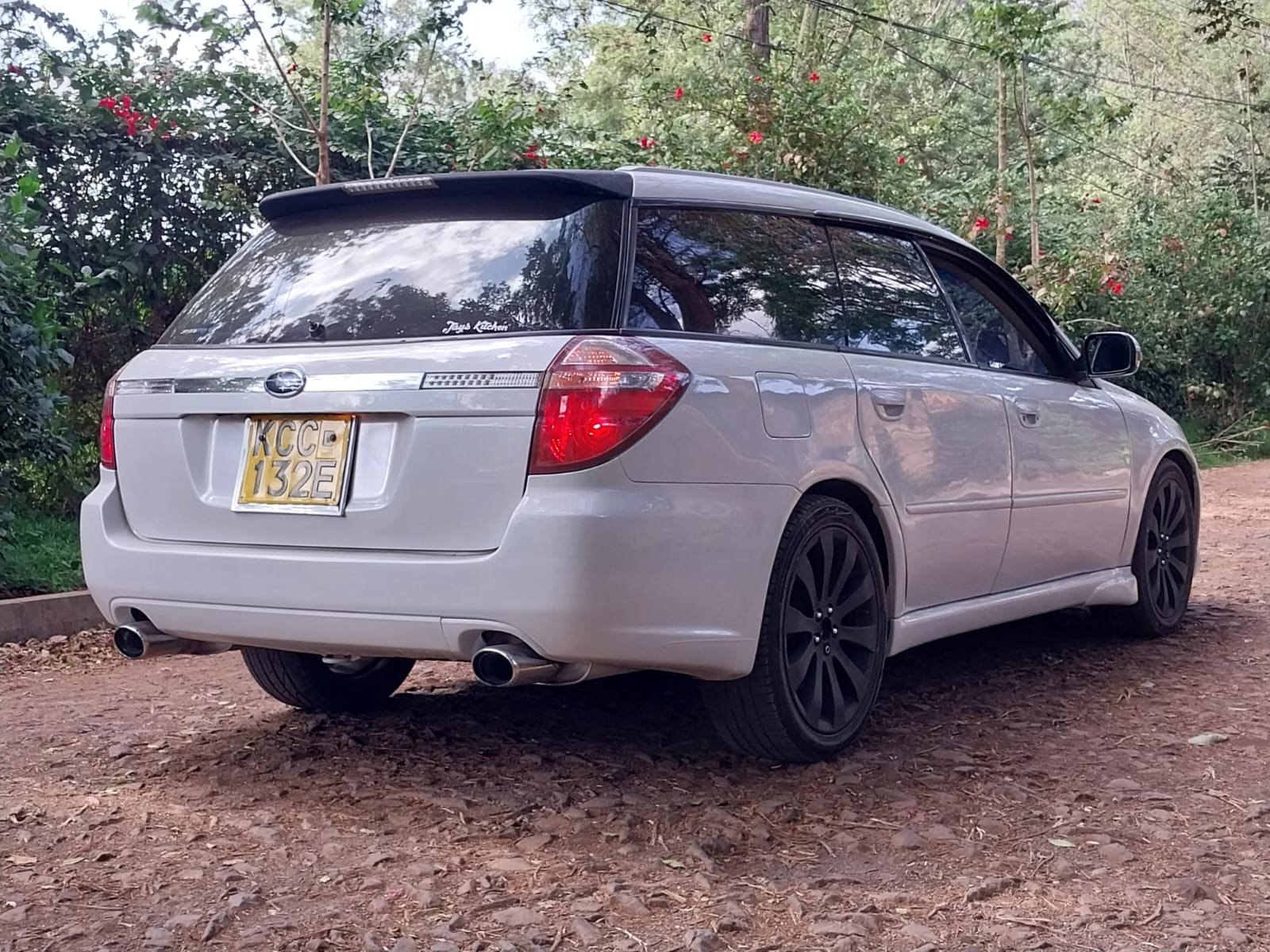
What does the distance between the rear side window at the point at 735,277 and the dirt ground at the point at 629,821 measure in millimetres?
1245

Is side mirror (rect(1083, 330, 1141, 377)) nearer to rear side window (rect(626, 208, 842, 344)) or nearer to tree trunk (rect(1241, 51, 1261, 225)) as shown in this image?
rear side window (rect(626, 208, 842, 344))

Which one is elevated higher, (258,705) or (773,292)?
(773,292)

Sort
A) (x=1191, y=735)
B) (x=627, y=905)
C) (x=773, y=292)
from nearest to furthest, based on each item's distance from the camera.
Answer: (x=627, y=905) → (x=773, y=292) → (x=1191, y=735)

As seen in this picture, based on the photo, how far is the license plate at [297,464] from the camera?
369 centimetres

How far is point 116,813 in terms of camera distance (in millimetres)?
3811

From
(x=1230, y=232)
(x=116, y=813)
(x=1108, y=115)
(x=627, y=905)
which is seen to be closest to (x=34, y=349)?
(x=116, y=813)

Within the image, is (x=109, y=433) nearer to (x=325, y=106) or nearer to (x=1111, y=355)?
(x=1111, y=355)

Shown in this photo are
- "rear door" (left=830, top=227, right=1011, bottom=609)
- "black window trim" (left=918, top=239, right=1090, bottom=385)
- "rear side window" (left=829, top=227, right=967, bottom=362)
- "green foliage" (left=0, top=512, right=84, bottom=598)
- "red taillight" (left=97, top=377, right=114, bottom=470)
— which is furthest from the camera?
"green foliage" (left=0, top=512, right=84, bottom=598)

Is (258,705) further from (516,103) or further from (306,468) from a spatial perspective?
(516,103)

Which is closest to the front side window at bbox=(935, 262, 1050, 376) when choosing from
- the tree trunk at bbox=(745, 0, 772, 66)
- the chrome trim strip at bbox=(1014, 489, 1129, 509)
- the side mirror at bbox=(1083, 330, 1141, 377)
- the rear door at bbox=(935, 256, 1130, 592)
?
→ the rear door at bbox=(935, 256, 1130, 592)

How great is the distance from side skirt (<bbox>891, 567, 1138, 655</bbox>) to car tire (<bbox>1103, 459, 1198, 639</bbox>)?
14 centimetres

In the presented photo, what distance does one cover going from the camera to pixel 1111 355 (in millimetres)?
5703

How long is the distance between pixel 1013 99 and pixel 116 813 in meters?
13.0

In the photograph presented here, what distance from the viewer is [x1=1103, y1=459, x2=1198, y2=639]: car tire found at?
19.9 feet
